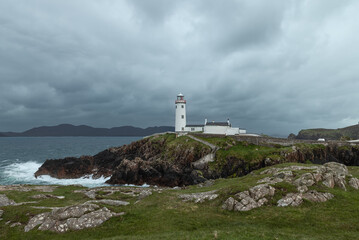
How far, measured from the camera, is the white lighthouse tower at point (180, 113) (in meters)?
92.3

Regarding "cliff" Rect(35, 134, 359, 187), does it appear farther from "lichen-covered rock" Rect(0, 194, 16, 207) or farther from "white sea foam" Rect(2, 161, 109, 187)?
"lichen-covered rock" Rect(0, 194, 16, 207)

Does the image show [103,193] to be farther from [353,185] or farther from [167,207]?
[353,185]

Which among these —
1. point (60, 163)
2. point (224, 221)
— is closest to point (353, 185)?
point (224, 221)

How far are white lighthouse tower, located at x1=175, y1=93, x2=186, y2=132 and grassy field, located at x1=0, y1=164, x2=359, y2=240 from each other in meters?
71.6

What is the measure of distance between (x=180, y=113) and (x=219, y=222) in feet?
251

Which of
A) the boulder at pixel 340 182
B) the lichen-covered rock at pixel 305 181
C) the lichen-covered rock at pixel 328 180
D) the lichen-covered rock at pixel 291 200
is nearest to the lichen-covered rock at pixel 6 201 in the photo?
the lichen-covered rock at pixel 291 200

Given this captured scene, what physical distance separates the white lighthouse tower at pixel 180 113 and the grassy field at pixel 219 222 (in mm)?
71635

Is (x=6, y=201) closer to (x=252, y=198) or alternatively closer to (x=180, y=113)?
(x=252, y=198)

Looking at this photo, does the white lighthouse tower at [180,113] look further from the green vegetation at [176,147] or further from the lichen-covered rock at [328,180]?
the lichen-covered rock at [328,180]

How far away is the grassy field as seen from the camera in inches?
595

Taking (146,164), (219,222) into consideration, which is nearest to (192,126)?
(146,164)

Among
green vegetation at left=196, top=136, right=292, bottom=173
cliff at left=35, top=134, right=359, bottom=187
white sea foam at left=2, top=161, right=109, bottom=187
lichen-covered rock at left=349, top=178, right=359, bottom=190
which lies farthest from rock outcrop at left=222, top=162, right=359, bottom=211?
white sea foam at left=2, top=161, right=109, bottom=187

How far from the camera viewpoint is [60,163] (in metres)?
76.7

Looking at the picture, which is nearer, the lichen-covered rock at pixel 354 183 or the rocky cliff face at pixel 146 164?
the lichen-covered rock at pixel 354 183
